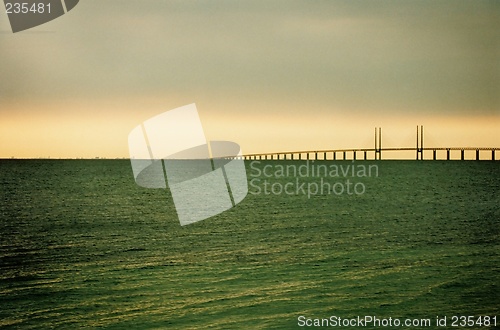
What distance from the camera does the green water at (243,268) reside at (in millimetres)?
14102

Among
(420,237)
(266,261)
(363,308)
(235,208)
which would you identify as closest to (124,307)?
(363,308)

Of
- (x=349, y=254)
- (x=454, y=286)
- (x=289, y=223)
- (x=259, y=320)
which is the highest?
(x=259, y=320)

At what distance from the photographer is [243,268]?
18812 mm

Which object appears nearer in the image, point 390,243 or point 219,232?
point 390,243

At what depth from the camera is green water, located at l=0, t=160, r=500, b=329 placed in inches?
555

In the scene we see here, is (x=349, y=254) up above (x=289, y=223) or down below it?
above

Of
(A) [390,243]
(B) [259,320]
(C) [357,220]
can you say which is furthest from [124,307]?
(C) [357,220]

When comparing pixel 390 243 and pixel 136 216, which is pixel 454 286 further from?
pixel 136 216

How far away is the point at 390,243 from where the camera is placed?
23.9 meters

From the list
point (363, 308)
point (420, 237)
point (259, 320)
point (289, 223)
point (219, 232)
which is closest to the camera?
point (259, 320)

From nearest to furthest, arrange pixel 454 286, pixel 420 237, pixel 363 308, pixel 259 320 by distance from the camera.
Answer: pixel 259 320, pixel 363 308, pixel 454 286, pixel 420 237

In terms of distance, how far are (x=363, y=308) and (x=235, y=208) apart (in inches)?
1121

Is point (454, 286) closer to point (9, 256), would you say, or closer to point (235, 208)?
point (9, 256)

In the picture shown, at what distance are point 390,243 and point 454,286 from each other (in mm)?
8002
